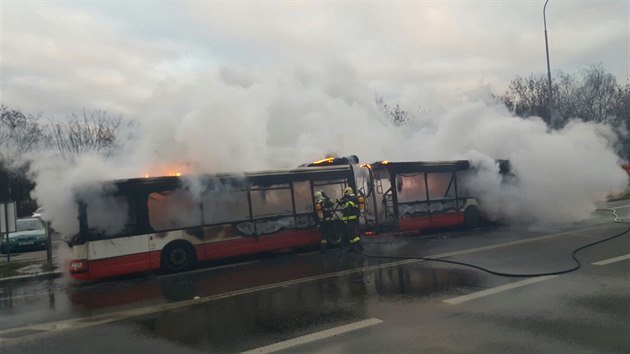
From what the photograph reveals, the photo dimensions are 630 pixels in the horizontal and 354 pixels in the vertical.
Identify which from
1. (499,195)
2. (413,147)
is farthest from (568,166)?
(413,147)

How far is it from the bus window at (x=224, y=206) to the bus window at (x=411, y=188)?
5.09m

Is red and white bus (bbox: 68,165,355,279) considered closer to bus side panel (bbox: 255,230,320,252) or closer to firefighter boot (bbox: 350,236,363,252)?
bus side panel (bbox: 255,230,320,252)

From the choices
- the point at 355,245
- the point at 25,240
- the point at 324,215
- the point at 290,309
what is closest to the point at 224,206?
the point at 324,215

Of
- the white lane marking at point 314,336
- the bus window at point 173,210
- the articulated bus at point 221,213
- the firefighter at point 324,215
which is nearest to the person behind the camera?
the white lane marking at point 314,336

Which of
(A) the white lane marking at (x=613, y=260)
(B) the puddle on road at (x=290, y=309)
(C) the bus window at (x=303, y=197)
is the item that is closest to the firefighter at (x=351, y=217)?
(C) the bus window at (x=303, y=197)

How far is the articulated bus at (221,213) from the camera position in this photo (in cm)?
991

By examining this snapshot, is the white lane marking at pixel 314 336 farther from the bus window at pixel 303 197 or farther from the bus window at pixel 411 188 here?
the bus window at pixel 411 188

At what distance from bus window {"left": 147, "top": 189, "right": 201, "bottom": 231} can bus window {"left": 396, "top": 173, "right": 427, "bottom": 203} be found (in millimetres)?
6296

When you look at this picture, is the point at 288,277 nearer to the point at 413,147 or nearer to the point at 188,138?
the point at 188,138

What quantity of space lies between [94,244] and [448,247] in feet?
27.0

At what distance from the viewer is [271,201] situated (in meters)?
11.9

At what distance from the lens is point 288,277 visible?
29.4ft

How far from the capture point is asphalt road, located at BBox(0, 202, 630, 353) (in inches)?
202

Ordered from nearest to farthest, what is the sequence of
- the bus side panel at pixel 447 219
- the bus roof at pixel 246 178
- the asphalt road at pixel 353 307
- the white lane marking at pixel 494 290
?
the asphalt road at pixel 353 307 → the white lane marking at pixel 494 290 → the bus roof at pixel 246 178 → the bus side panel at pixel 447 219
